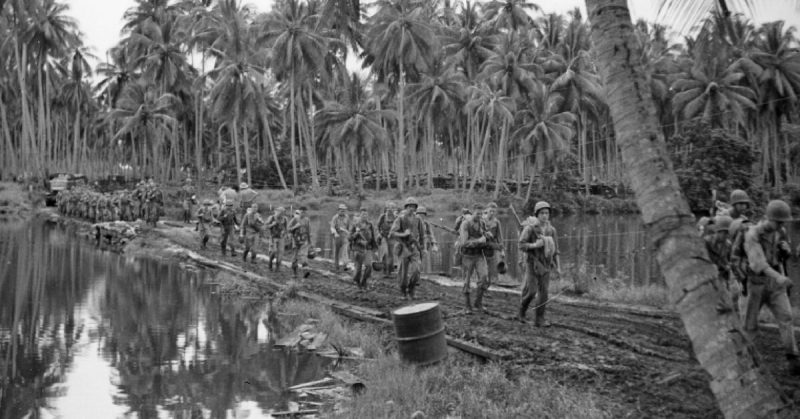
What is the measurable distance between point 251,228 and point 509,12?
1588 inches

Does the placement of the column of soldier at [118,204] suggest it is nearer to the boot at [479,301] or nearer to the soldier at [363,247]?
the soldier at [363,247]

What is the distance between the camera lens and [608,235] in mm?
33312

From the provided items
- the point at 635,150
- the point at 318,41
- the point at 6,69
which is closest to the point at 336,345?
the point at 635,150

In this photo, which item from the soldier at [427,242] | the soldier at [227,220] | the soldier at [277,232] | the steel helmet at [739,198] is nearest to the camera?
the steel helmet at [739,198]

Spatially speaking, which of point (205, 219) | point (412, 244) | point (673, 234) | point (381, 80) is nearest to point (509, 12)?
point (381, 80)

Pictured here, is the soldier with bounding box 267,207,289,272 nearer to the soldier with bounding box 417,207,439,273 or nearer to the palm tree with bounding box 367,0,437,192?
the soldier with bounding box 417,207,439,273

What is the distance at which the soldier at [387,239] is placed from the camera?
17.3 meters

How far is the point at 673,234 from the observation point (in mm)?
3971

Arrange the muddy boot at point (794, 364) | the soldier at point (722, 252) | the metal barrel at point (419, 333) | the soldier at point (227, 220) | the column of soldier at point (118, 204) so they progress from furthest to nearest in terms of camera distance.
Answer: the column of soldier at point (118, 204) → the soldier at point (227, 220) → the soldier at point (722, 252) → the metal barrel at point (419, 333) → the muddy boot at point (794, 364)

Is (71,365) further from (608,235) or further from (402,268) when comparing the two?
(608,235)

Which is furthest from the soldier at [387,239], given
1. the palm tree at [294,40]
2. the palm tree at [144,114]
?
the palm tree at [144,114]

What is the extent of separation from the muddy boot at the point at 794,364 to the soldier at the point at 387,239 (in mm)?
9723

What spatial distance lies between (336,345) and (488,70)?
1601 inches

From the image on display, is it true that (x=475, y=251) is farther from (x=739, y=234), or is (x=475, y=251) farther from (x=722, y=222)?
(x=739, y=234)
